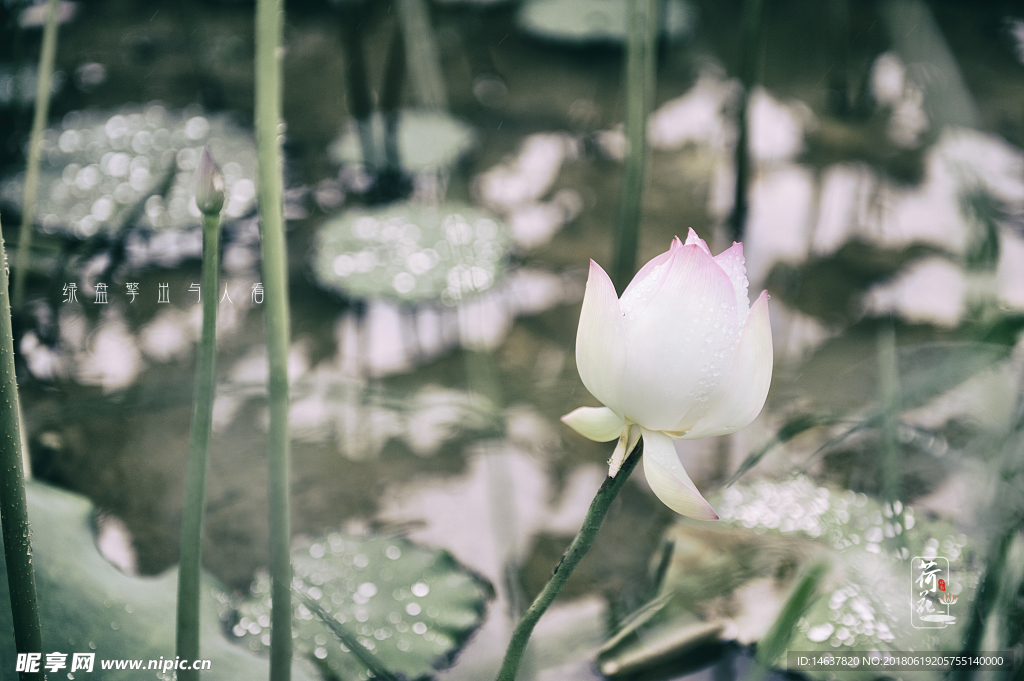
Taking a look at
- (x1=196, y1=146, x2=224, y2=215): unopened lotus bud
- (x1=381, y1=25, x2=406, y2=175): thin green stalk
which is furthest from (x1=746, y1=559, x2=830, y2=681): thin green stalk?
(x1=381, y1=25, x2=406, y2=175): thin green stalk

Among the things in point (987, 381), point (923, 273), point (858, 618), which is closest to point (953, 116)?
point (923, 273)

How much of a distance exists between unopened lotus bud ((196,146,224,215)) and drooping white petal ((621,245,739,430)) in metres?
0.16

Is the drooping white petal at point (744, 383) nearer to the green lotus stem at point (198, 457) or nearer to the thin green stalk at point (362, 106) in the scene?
the green lotus stem at point (198, 457)

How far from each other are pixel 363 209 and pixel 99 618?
64cm

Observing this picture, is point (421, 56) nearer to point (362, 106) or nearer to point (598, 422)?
point (362, 106)

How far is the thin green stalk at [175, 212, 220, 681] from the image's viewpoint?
0.25 meters

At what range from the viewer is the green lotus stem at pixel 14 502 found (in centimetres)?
26

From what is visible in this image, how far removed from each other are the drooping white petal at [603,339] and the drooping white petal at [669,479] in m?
0.02

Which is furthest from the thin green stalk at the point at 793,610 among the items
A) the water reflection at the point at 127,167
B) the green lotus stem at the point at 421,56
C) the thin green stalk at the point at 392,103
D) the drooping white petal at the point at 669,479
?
the thin green stalk at the point at 392,103

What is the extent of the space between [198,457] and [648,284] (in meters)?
0.20

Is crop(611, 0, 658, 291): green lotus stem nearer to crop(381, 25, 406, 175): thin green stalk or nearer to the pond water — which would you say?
the pond water

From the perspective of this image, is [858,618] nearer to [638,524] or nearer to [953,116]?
[638,524]

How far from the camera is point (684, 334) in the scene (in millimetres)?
229

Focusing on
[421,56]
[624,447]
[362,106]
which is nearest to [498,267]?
[421,56]
